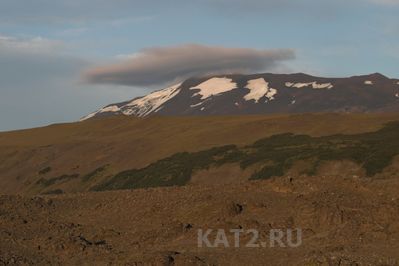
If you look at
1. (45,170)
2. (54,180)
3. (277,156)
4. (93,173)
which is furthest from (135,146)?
(277,156)

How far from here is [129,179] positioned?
244ft

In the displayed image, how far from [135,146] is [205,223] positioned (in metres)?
60.1

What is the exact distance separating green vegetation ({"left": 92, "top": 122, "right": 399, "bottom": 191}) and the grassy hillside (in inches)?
33.0

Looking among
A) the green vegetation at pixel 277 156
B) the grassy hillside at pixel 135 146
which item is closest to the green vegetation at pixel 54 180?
the grassy hillside at pixel 135 146

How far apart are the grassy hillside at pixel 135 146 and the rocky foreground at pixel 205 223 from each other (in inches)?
1049

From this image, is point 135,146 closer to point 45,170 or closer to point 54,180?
point 45,170

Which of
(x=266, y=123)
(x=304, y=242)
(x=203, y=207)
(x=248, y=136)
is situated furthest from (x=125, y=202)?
(x=266, y=123)

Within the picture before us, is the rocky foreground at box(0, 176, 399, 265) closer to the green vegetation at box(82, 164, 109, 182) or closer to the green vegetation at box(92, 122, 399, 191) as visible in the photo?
the green vegetation at box(92, 122, 399, 191)

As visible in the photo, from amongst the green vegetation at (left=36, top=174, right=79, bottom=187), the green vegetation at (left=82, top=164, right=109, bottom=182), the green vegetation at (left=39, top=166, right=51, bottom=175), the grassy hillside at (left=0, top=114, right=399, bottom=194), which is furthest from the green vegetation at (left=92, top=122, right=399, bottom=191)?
the green vegetation at (left=39, top=166, right=51, bottom=175)

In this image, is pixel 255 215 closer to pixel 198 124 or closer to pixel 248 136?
pixel 248 136

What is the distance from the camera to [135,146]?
92.1 meters

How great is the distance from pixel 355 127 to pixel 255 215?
1966 inches

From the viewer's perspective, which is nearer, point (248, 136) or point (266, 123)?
point (248, 136)

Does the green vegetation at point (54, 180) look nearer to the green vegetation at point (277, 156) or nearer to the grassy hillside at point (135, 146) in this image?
the grassy hillside at point (135, 146)
